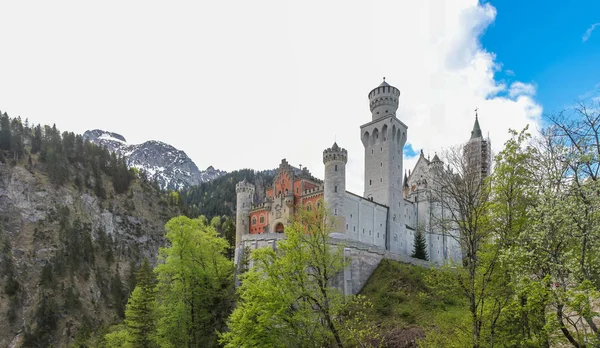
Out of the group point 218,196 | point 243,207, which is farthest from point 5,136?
point 218,196

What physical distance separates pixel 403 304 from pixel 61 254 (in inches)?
2992

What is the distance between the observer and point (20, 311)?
7306cm

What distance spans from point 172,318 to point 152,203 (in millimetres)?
93657

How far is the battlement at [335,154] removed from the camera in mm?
48281

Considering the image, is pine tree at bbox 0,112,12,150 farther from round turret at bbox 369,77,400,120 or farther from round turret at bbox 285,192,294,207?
round turret at bbox 369,77,400,120

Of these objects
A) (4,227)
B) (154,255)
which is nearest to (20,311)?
(4,227)

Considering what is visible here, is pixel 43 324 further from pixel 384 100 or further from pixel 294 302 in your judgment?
pixel 384 100

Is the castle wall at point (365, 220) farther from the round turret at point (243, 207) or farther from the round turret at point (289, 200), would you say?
the round turret at point (243, 207)

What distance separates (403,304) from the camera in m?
35.8

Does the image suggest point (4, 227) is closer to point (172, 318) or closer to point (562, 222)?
point (172, 318)

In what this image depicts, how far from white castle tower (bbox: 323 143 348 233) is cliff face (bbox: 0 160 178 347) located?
39.6 meters

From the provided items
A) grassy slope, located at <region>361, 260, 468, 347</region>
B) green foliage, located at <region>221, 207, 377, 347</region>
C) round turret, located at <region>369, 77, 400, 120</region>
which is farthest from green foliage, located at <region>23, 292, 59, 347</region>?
round turret, located at <region>369, 77, 400, 120</region>

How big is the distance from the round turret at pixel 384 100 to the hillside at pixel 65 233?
49892mm

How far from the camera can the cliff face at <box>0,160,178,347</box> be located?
72.8 m
